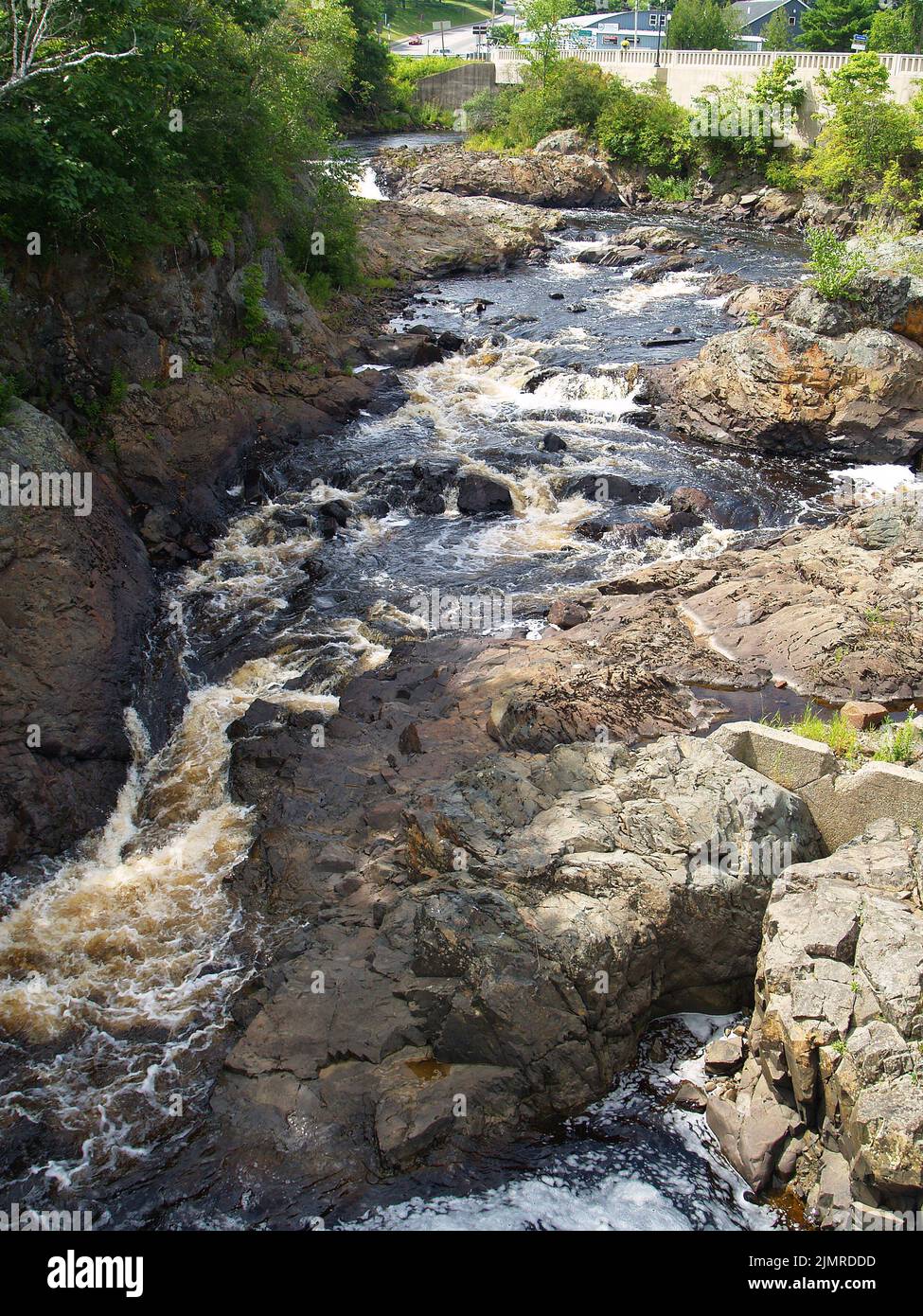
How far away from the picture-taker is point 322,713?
562 inches

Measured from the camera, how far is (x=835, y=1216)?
7891 mm

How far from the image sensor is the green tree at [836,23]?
6253 cm

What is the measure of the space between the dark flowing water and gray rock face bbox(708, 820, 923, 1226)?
1.97 feet

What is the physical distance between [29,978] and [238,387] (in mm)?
14954

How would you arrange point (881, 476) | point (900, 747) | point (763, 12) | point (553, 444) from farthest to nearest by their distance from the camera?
point (763, 12)
point (553, 444)
point (881, 476)
point (900, 747)

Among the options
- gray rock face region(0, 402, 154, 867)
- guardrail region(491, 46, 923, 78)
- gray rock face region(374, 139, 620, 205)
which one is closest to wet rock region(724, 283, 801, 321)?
gray rock face region(0, 402, 154, 867)

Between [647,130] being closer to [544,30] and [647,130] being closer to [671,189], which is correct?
[671,189]

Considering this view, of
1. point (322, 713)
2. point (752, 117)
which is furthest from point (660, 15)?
point (322, 713)

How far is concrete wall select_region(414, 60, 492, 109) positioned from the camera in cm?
6247

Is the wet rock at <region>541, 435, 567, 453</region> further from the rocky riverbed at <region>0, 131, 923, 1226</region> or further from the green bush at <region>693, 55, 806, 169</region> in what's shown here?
the green bush at <region>693, 55, 806, 169</region>

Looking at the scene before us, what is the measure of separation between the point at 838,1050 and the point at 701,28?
68.8 metres

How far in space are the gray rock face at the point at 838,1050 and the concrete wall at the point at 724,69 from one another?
138 ft

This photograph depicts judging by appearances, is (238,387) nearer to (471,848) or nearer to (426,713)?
(426,713)

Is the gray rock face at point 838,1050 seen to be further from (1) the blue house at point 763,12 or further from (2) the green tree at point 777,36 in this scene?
(1) the blue house at point 763,12
